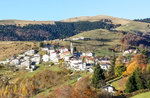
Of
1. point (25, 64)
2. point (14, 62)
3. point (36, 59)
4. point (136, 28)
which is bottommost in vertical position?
point (25, 64)

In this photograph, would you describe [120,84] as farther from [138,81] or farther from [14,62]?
[14,62]

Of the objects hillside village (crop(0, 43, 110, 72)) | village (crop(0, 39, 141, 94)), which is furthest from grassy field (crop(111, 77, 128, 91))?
hillside village (crop(0, 43, 110, 72))

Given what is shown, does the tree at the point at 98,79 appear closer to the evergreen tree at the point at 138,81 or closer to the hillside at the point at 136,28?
the evergreen tree at the point at 138,81

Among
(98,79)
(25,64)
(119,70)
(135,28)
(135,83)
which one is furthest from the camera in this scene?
(135,28)

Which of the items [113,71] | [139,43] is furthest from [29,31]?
[113,71]

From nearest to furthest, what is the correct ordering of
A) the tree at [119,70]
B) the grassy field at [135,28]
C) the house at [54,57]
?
the tree at [119,70] → the house at [54,57] → the grassy field at [135,28]

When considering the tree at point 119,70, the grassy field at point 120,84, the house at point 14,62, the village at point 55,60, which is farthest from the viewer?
the house at point 14,62

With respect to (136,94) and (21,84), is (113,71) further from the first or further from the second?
(21,84)

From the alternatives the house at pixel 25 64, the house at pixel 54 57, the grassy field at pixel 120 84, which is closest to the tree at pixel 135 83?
the grassy field at pixel 120 84

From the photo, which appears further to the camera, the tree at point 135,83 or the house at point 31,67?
the house at point 31,67

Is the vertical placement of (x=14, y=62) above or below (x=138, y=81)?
below

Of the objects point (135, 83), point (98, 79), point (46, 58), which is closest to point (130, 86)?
point (135, 83)

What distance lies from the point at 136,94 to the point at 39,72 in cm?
4008

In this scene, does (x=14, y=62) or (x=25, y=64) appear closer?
(x=25, y=64)
